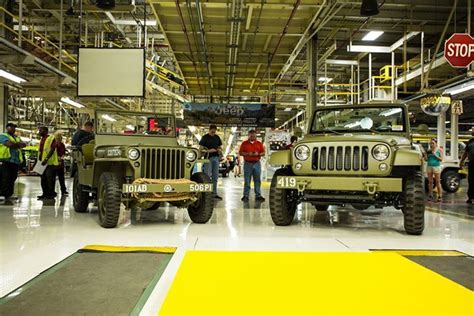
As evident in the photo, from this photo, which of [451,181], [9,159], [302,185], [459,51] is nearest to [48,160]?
[9,159]

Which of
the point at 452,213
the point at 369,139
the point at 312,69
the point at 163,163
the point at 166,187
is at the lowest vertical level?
the point at 452,213

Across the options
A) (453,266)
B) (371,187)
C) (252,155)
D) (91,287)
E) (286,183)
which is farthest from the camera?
(252,155)

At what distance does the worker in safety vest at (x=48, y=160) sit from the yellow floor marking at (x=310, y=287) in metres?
6.33

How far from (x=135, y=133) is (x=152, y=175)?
150cm

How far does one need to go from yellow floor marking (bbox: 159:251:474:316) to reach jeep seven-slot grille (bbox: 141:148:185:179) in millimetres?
2039

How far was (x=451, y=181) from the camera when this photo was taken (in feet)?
44.3

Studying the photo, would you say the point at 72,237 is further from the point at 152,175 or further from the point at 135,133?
the point at 135,133

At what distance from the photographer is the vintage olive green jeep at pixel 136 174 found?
5.71 metres

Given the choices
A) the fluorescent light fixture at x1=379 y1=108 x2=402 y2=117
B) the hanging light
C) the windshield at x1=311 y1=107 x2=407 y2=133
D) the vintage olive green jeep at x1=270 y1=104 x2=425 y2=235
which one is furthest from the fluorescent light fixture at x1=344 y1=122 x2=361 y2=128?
the hanging light

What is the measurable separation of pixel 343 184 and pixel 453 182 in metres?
9.76

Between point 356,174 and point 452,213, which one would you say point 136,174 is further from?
point 452,213

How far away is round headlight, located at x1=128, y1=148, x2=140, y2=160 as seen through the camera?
5822 millimetres

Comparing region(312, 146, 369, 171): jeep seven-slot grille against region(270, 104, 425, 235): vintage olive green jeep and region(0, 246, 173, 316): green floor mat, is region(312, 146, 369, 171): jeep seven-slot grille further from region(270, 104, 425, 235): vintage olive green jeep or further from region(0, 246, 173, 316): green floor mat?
region(0, 246, 173, 316): green floor mat

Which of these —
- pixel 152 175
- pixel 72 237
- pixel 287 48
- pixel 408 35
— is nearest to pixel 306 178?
pixel 152 175
